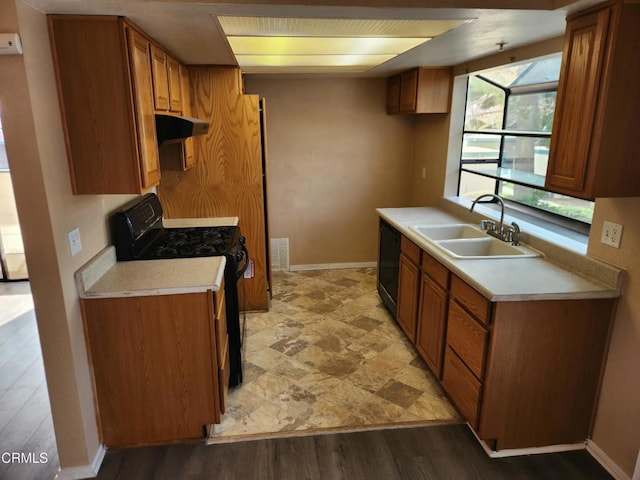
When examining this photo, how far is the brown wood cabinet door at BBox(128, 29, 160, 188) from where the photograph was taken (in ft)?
6.52

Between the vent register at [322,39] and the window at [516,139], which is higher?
the vent register at [322,39]

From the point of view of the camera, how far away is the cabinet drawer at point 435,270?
2.59 m

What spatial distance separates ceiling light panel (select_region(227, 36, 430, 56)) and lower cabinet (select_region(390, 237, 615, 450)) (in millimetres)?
1515

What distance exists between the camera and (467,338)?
2.32m

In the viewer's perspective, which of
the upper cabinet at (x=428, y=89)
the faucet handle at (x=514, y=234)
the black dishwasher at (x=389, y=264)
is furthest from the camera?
the upper cabinet at (x=428, y=89)

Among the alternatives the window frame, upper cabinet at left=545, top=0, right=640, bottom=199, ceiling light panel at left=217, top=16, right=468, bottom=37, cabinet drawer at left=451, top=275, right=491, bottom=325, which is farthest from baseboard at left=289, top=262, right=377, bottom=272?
upper cabinet at left=545, top=0, right=640, bottom=199

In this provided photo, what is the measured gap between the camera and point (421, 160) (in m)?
4.59

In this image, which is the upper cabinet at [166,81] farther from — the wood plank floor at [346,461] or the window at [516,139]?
the window at [516,139]

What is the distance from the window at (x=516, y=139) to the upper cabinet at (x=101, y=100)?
7.69 feet

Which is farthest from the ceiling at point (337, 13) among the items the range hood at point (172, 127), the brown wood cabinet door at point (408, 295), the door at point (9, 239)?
the door at point (9, 239)

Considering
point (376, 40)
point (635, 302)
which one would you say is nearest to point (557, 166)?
point (635, 302)

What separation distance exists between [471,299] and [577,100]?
1057mm

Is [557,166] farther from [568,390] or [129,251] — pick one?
[129,251]

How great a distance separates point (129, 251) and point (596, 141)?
2430 millimetres
